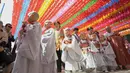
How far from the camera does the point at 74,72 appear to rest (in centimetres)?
712

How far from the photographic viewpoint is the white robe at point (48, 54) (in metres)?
5.29

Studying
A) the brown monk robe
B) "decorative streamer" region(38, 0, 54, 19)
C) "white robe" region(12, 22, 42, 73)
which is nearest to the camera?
"white robe" region(12, 22, 42, 73)

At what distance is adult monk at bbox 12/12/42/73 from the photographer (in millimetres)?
4668

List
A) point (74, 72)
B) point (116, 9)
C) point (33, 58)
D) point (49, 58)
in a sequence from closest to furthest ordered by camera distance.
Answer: point (33, 58)
point (49, 58)
point (74, 72)
point (116, 9)

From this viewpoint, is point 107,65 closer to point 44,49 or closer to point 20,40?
point 44,49

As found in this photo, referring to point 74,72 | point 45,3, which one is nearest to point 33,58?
point 74,72

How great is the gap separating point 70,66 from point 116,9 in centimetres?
435

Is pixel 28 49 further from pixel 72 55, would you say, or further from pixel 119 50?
pixel 119 50

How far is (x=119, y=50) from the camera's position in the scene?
28.0 feet

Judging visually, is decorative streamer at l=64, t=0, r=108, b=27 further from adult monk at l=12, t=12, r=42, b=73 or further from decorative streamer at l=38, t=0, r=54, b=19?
adult monk at l=12, t=12, r=42, b=73

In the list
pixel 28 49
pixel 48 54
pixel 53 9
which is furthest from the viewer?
pixel 53 9

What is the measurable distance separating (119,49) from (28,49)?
192 inches

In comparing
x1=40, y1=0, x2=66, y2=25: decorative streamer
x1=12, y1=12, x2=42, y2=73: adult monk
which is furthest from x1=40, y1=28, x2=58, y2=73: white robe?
x1=40, y1=0, x2=66, y2=25: decorative streamer

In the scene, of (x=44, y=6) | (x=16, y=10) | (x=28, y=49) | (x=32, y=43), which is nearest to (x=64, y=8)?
(x=44, y=6)
